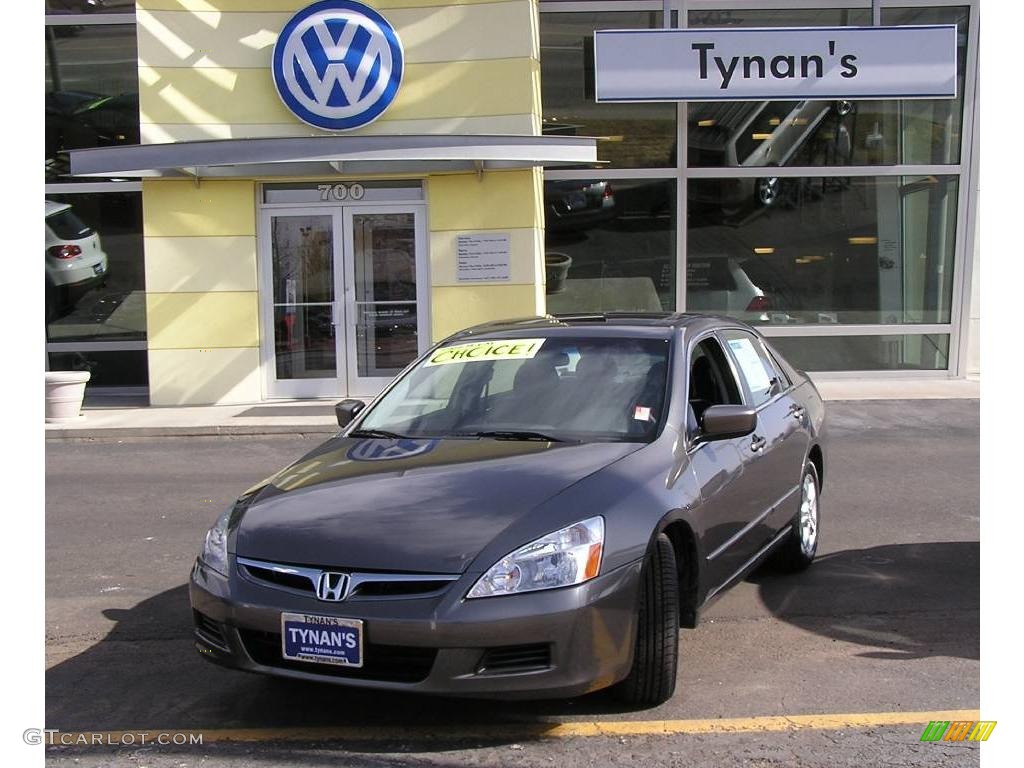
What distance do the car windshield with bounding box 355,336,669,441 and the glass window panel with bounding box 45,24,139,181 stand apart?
11865 mm

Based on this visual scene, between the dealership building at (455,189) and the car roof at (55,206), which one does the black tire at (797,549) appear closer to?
the dealership building at (455,189)

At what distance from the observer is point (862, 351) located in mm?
16188

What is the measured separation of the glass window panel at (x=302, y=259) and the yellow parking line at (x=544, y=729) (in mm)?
10762

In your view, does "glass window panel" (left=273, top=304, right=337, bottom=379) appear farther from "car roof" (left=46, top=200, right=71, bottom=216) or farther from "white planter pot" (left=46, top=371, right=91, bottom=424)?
"car roof" (left=46, top=200, right=71, bottom=216)

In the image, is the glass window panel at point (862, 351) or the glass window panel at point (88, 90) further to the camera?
the glass window panel at point (862, 351)

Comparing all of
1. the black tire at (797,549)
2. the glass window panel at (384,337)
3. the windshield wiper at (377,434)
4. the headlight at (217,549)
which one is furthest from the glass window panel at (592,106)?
the headlight at (217,549)

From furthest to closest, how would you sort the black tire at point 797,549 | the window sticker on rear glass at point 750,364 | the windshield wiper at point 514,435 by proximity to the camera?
the black tire at point 797,549
the window sticker on rear glass at point 750,364
the windshield wiper at point 514,435

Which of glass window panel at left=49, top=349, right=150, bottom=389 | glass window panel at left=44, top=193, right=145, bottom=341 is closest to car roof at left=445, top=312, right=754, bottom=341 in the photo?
glass window panel at left=44, top=193, right=145, bottom=341

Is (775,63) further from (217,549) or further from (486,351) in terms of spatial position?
(217,549)

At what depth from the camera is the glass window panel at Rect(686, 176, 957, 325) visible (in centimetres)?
1599

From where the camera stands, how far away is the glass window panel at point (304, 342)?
1468 centimetres

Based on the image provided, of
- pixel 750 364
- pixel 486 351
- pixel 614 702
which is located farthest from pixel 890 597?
pixel 486 351

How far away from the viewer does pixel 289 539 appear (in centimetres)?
408

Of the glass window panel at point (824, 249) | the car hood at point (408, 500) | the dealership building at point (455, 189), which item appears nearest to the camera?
the car hood at point (408, 500)
